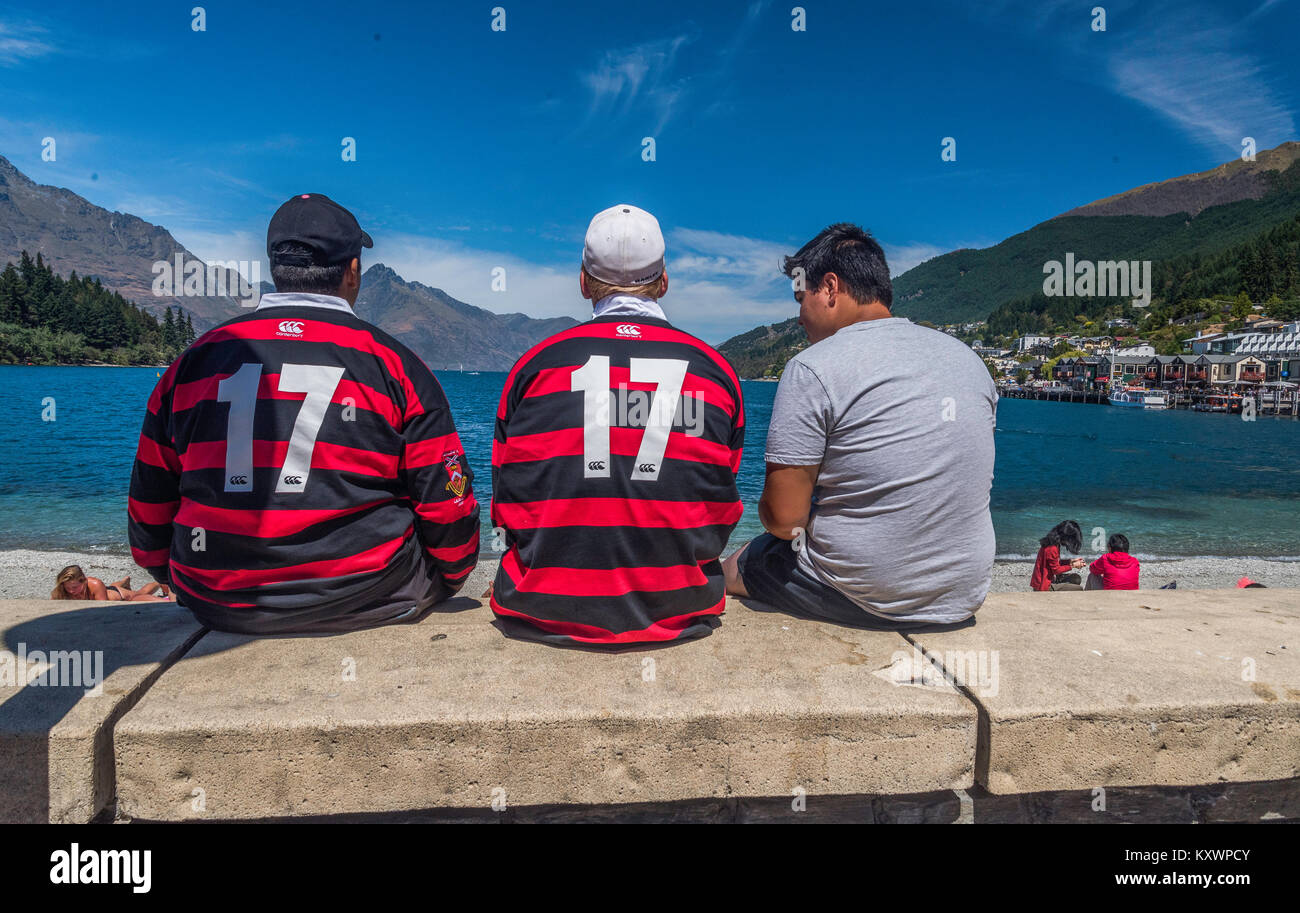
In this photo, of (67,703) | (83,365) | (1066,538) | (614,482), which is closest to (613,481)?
(614,482)

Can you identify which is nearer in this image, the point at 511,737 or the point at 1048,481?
the point at 511,737

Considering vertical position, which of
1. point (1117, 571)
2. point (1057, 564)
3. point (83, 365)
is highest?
point (83, 365)

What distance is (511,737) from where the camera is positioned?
1920 millimetres

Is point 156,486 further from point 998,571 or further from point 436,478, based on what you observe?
point 998,571

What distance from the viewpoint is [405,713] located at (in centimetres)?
193

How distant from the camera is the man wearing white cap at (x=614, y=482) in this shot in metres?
2.23

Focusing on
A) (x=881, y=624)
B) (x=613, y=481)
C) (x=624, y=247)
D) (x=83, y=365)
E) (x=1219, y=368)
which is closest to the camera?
(x=613, y=481)

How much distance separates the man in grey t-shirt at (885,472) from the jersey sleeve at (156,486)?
7.29 feet

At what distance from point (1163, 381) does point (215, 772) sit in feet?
506

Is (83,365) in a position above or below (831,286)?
above

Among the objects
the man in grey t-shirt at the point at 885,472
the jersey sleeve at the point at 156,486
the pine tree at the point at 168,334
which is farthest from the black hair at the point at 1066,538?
the pine tree at the point at 168,334

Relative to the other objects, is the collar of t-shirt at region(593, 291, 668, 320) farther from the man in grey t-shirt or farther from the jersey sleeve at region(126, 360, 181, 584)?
the jersey sleeve at region(126, 360, 181, 584)

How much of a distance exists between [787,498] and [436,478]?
134cm
